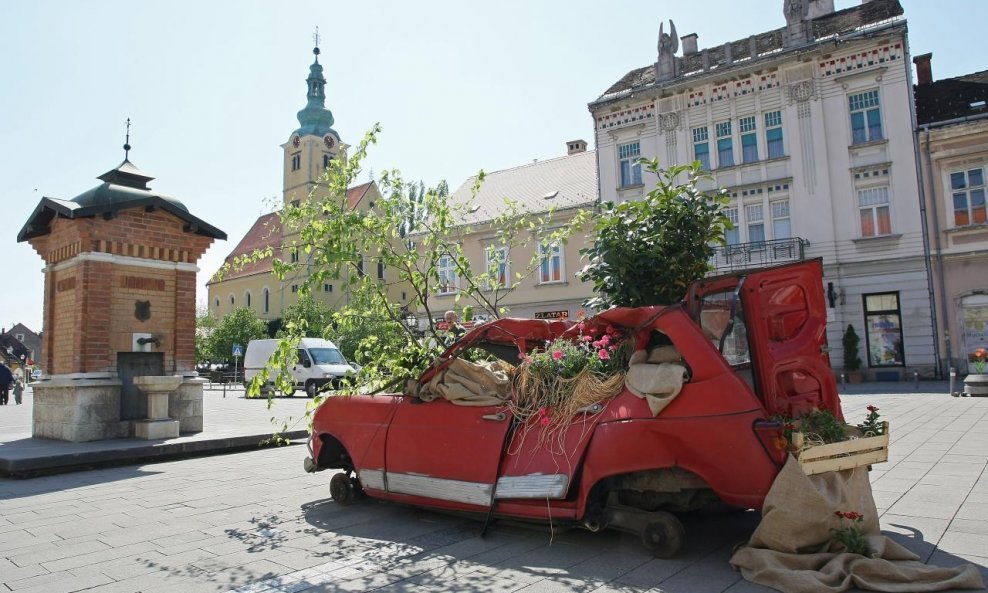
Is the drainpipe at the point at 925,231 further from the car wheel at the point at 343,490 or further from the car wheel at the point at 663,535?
the car wheel at the point at 343,490

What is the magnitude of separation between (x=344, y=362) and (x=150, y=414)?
54.1ft

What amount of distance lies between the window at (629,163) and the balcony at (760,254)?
16.8 ft

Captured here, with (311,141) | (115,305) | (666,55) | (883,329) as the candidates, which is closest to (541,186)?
(666,55)

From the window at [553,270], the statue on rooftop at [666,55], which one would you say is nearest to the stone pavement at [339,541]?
the window at [553,270]

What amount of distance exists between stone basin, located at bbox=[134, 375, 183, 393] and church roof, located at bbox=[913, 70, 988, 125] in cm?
2475

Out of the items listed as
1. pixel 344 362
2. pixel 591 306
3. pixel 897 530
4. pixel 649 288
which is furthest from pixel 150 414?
pixel 344 362

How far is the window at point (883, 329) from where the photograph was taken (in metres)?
22.6

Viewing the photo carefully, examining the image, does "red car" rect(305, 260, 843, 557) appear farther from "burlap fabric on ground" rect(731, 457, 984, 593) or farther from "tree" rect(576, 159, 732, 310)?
"tree" rect(576, 159, 732, 310)

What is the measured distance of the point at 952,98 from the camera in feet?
79.2

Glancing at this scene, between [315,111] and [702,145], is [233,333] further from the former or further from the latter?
[702,145]

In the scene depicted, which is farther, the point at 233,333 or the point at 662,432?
the point at 233,333

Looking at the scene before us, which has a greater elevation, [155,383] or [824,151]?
[824,151]

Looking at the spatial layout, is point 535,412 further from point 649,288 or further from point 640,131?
point 640,131

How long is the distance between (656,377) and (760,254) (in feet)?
74.7
